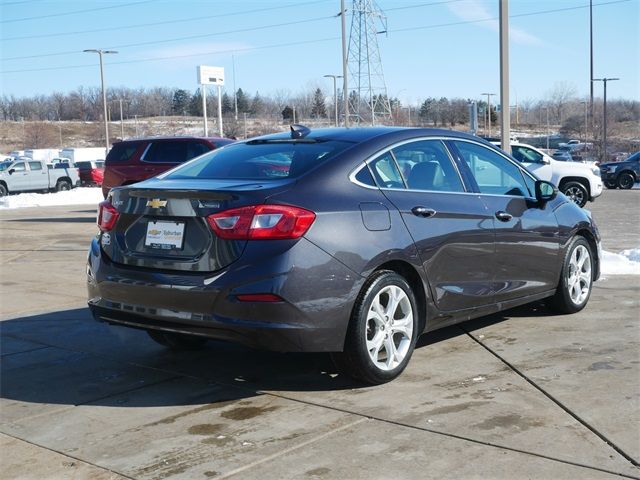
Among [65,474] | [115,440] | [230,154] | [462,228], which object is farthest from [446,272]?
[65,474]

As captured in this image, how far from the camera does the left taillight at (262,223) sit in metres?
4.45

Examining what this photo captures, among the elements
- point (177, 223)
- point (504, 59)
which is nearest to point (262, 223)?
point (177, 223)

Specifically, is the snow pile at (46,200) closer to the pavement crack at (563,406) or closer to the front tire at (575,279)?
the front tire at (575,279)

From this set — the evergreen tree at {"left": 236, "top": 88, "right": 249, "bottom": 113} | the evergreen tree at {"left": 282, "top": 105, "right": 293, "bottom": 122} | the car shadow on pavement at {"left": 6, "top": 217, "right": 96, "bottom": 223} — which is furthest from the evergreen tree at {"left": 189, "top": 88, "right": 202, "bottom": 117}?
the car shadow on pavement at {"left": 6, "top": 217, "right": 96, "bottom": 223}

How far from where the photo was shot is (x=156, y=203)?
15.9 ft

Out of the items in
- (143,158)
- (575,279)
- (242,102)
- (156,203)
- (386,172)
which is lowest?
(575,279)

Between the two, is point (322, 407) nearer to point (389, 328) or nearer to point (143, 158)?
point (389, 328)

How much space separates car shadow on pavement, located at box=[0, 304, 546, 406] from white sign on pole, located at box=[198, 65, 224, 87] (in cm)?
6644

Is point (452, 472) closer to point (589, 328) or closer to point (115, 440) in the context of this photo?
point (115, 440)

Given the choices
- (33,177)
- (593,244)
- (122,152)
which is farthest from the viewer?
(33,177)

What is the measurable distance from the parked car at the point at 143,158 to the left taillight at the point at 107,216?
413 inches

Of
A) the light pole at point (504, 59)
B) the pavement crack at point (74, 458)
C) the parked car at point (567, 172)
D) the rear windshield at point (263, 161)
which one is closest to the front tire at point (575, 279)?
the rear windshield at point (263, 161)

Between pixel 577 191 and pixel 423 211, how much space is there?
16.9 meters

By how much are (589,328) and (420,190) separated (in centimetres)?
212
